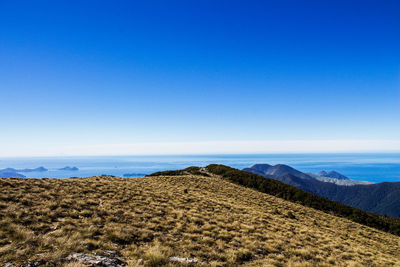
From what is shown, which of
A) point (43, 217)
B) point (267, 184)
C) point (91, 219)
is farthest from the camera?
point (267, 184)

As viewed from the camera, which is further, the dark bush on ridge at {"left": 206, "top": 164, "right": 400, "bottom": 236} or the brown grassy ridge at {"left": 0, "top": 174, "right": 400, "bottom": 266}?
the dark bush on ridge at {"left": 206, "top": 164, "right": 400, "bottom": 236}

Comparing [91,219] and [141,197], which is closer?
[91,219]

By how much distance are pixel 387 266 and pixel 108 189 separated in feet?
69.6

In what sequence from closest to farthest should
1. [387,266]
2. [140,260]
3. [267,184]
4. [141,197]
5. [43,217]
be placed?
[140,260], [43,217], [387,266], [141,197], [267,184]

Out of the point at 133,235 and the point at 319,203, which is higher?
the point at 133,235

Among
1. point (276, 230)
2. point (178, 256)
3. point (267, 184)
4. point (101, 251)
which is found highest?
point (101, 251)

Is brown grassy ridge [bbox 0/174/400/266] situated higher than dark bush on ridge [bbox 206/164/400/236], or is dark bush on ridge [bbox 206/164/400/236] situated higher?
brown grassy ridge [bbox 0/174/400/266]

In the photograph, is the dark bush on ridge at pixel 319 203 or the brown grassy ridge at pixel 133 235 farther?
the dark bush on ridge at pixel 319 203

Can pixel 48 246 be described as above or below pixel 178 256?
above

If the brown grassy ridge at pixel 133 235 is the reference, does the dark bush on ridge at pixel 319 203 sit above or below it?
below

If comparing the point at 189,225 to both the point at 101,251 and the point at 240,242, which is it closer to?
the point at 240,242

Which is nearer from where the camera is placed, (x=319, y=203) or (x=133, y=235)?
(x=133, y=235)

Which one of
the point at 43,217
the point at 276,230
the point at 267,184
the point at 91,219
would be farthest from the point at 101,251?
the point at 267,184

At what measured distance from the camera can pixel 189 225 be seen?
37.0ft
